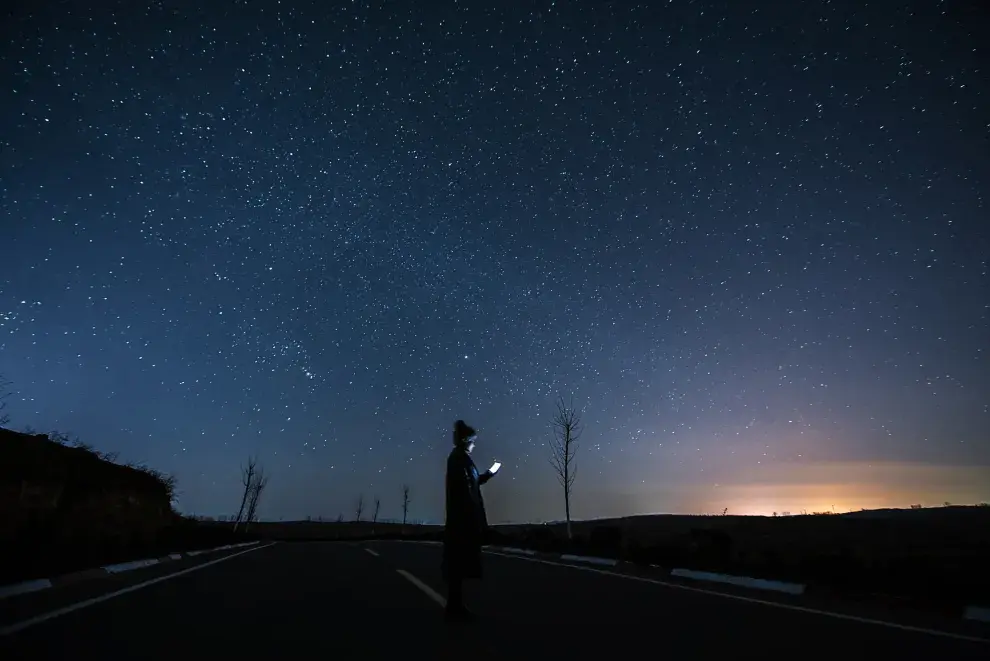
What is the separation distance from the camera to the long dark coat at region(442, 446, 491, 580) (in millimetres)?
6879

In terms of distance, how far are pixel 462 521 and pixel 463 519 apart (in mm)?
23

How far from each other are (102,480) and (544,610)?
25.9 metres

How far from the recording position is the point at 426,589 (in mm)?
9672

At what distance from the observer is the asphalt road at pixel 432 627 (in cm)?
510

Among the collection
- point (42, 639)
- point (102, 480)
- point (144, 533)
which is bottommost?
point (42, 639)

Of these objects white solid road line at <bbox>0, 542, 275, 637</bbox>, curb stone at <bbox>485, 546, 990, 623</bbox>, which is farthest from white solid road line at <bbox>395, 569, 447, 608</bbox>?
curb stone at <bbox>485, 546, 990, 623</bbox>

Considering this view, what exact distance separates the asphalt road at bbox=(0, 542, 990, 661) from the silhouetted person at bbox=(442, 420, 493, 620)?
1.17 ft

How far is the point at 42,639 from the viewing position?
549cm

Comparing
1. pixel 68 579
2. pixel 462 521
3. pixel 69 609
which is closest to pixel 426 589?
pixel 462 521

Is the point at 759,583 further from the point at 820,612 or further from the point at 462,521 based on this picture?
the point at 462,521

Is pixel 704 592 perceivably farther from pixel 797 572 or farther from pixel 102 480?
pixel 102 480

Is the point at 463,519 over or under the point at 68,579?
over

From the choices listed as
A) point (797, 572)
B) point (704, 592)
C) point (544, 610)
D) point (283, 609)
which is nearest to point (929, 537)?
point (797, 572)

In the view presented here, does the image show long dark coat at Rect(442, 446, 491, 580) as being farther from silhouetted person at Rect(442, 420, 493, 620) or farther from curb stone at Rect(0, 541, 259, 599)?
curb stone at Rect(0, 541, 259, 599)
